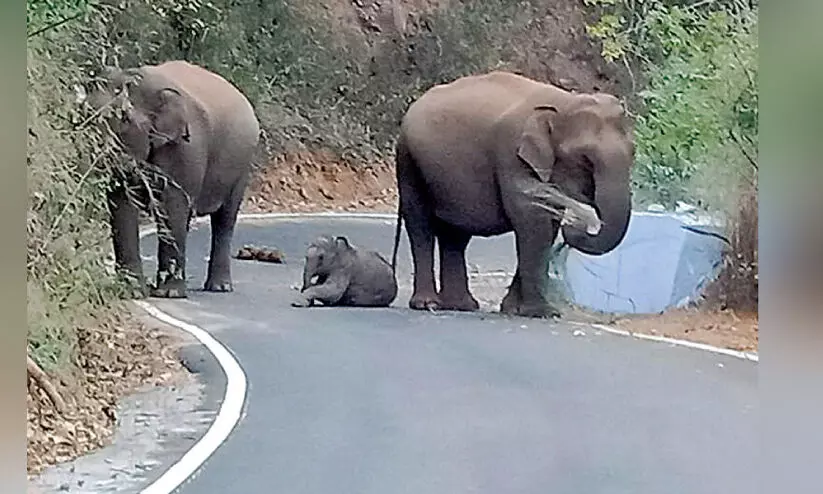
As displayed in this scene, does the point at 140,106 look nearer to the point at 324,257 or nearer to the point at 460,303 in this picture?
the point at 324,257

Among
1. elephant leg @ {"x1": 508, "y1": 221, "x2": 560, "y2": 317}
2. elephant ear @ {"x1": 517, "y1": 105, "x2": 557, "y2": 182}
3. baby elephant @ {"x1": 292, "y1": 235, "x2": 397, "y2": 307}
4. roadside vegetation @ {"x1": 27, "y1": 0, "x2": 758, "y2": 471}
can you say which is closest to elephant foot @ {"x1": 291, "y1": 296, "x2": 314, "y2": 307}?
baby elephant @ {"x1": 292, "y1": 235, "x2": 397, "y2": 307}

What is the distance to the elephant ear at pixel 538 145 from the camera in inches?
76.1

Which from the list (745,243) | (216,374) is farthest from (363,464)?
(745,243)

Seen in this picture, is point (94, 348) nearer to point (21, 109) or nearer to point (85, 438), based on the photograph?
point (85, 438)

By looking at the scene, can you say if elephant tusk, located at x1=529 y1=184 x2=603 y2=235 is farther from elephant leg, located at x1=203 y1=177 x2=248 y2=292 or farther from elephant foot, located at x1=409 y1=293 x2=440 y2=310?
elephant leg, located at x1=203 y1=177 x2=248 y2=292

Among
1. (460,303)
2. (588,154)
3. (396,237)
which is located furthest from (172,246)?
(588,154)

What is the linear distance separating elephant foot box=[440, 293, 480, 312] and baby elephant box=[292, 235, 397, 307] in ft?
0.26

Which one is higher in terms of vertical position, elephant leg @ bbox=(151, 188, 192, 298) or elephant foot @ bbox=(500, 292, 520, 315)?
elephant leg @ bbox=(151, 188, 192, 298)

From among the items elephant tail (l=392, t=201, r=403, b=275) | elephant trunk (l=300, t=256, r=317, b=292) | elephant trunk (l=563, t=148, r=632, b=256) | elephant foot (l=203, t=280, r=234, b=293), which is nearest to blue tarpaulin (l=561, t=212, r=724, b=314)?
elephant trunk (l=563, t=148, r=632, b=256)

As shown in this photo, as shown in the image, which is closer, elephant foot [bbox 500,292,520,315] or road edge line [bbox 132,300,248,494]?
road edge line [bbox 132,300,248,494]

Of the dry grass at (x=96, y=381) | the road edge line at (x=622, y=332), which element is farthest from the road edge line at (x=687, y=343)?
the dry grass at (x=96, y=381)

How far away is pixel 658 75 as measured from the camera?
1.91m

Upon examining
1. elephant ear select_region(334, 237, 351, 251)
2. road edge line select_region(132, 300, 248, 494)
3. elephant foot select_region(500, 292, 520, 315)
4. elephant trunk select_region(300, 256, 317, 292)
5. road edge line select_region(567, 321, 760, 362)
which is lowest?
road edge line select_region(132, 300, 248, 494)

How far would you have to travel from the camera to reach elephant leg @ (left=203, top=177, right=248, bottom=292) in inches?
72.4
